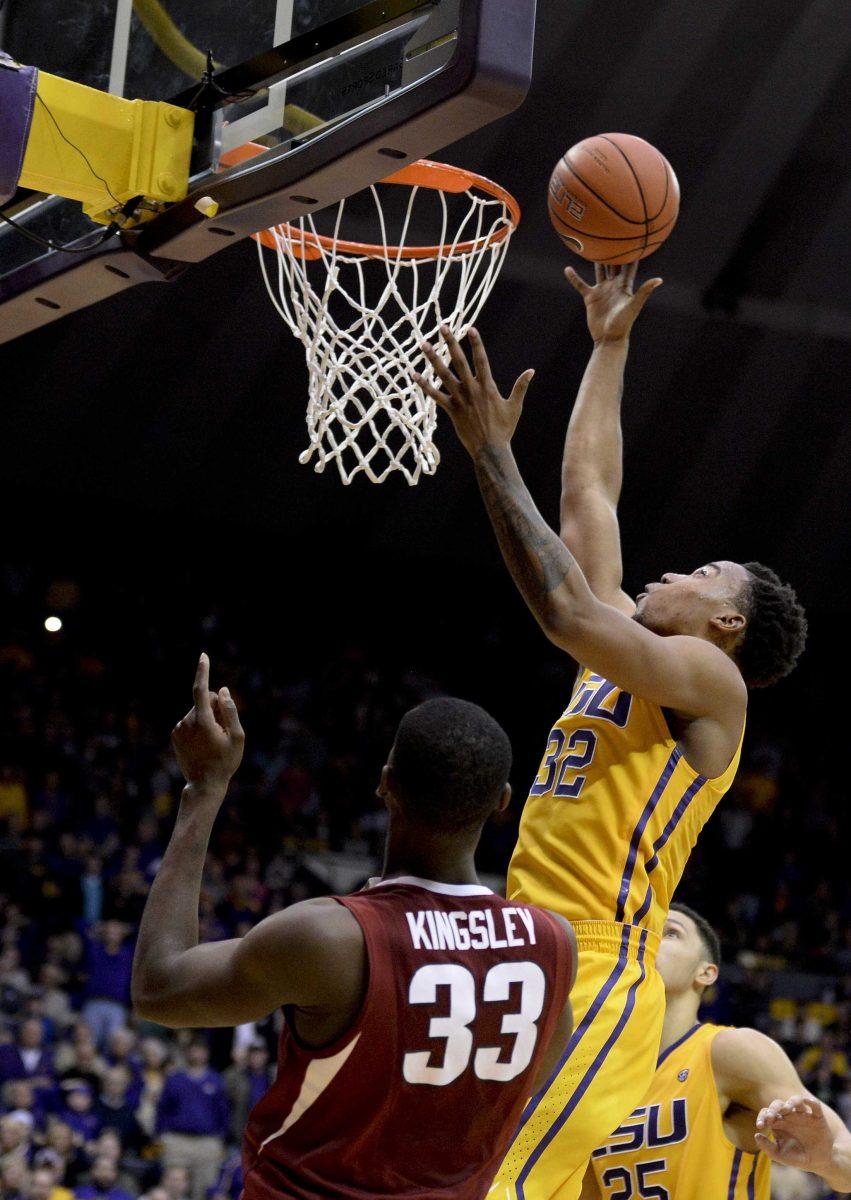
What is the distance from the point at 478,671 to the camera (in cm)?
1566

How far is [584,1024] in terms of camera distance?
333 cm

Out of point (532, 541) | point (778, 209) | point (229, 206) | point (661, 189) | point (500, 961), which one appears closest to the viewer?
point (500, 961)

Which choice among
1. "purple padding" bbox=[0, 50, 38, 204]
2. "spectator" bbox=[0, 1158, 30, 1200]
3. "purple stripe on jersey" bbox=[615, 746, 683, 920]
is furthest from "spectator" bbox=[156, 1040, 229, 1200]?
"purple padding" bbox=[0, 50, 38, 204]

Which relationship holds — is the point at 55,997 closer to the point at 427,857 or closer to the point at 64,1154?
the point at 64,1154

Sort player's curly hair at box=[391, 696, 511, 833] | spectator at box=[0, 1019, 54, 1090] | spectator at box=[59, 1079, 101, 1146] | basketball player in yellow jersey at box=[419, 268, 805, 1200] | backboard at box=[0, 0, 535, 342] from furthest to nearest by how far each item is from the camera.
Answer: spectator at box=[0, 1019, 54, 1090], spectator at box=[59, 1079, 101, 1146], basketball player in yellow jersey at box=[419, 268, 805, 1200], backboard at box=[0, 0, 535, 342], player's curly hair at box=[391, 696, 511, 833]

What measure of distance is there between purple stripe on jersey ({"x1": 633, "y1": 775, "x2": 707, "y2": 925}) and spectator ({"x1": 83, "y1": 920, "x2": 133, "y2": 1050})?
6519 mm

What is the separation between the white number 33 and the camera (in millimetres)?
2295

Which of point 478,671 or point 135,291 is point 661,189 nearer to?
point 135,291

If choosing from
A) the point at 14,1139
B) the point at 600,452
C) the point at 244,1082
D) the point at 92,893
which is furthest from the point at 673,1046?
the point at 92,893

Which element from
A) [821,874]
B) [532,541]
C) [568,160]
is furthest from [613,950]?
Result: [821,874]

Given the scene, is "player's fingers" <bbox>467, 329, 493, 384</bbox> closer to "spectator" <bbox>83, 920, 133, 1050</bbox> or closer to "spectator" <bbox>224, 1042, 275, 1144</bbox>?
"spectator" <bbox>224, 1042, 275, 1144</bbox>

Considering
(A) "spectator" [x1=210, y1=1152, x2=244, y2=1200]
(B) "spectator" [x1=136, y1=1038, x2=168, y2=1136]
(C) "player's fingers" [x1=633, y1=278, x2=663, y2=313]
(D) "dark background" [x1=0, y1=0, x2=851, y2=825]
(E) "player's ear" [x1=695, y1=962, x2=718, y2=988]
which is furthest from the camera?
(D) "dark background" [x1=0, y1=0, x2=851, y2=825]

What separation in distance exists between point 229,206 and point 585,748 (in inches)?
55.4

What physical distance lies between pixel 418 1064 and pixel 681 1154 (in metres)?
2.13
